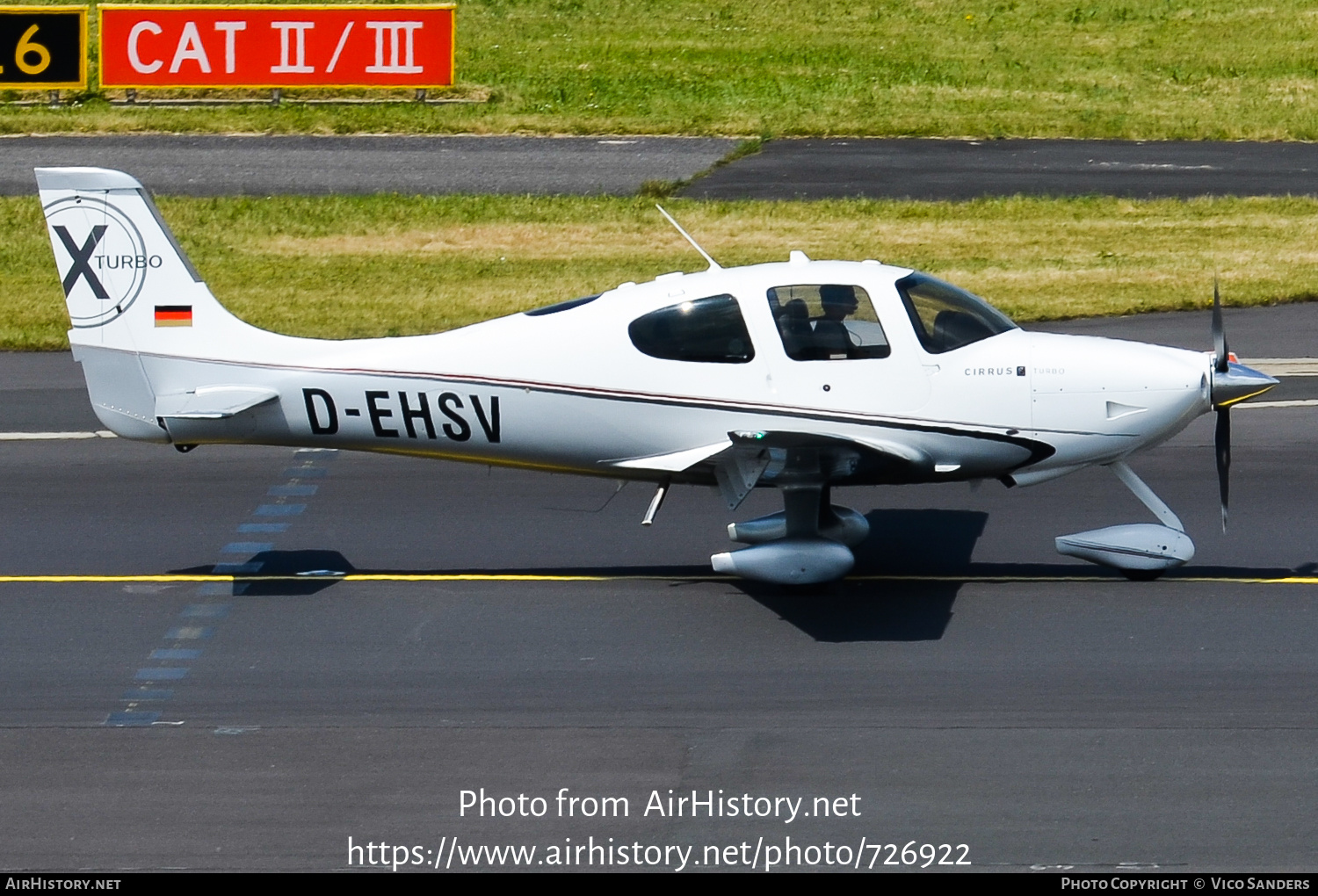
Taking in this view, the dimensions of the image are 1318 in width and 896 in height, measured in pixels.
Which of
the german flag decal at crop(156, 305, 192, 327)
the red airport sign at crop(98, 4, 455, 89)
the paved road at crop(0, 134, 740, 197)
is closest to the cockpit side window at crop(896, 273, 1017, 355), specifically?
the german flag decal at crop(156, 305, 192, 327)

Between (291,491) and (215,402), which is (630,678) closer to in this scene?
(215,402)

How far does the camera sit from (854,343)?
11.6 metres

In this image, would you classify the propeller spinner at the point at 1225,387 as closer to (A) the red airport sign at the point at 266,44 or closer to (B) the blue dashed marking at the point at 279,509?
(B) the blue dashed marking at the point at 279,509

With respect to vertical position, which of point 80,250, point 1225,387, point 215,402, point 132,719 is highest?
point 80,250

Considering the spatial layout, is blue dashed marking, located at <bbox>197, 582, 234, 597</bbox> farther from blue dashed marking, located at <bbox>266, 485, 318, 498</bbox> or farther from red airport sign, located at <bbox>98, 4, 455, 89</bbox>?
red airport sign, located at <bbox>98, 4, 455, 89</bbox>

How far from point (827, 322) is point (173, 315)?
4.58 metres

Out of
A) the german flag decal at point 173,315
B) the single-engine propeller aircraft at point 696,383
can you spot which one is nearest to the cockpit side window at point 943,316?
the single-engine propeller aircraft at point 696,383

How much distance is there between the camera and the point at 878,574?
12484mm

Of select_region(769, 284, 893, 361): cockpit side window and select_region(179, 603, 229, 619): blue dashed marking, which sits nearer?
select_region(769, 284, 893, 361): cockpit side window

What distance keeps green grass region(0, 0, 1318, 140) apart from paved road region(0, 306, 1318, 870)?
17867 mm

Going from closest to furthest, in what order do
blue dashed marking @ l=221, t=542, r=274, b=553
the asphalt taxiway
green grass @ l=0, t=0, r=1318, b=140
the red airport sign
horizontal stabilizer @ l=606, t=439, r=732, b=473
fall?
horizontal stabilizer @ l=606, t=439, r=732, b=473, blue dashed marking @ l=221, t=542, r=274, b=553, the asphalt taxiway, green grass @ l=0, t=0, r=1318, b=140, the red airport sign

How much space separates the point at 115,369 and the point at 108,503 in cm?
250

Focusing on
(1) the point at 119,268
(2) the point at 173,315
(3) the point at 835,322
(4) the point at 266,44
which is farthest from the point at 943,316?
(4) the point at 266,44

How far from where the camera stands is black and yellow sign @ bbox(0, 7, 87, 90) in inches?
1266
